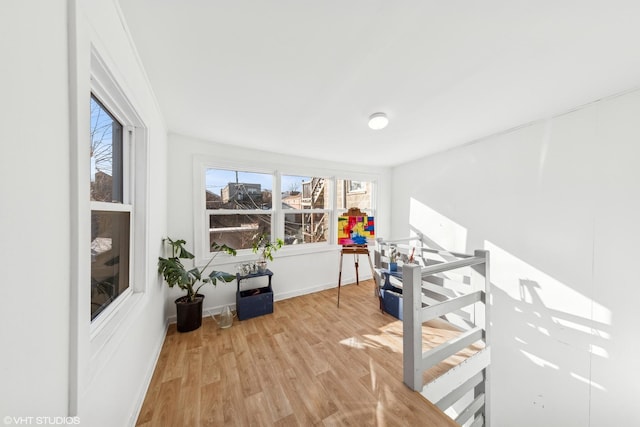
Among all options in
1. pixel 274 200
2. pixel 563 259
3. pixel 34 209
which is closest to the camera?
pixel 34 209

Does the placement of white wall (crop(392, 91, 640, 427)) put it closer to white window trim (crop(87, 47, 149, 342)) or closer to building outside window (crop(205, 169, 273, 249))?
building outside window (crop(205, 169, 273, 249))

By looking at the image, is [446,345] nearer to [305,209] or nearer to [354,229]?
[354,229]

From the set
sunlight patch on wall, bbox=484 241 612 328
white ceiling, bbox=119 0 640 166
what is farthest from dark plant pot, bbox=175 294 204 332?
sunlight patch on wall, bbox=484 241 612 328

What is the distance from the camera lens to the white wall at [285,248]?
8.14ft

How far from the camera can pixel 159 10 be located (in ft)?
3.34

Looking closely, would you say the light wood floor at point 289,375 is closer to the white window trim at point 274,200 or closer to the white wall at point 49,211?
the white wall at point 49,211

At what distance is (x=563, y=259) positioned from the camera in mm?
1955

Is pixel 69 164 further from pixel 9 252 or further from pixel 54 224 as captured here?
pixel 9 252

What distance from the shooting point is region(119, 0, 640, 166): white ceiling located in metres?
1.02

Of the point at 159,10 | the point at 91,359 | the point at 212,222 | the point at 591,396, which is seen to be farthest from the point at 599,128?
the point at 212,222

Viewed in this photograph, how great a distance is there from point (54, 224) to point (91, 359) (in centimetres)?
63

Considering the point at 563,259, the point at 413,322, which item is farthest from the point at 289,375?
the point at 563,259

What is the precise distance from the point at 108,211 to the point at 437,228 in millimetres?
3576

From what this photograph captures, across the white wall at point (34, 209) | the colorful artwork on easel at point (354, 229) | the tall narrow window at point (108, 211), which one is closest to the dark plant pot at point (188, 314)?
the tall narrow window at point (108, 211)
